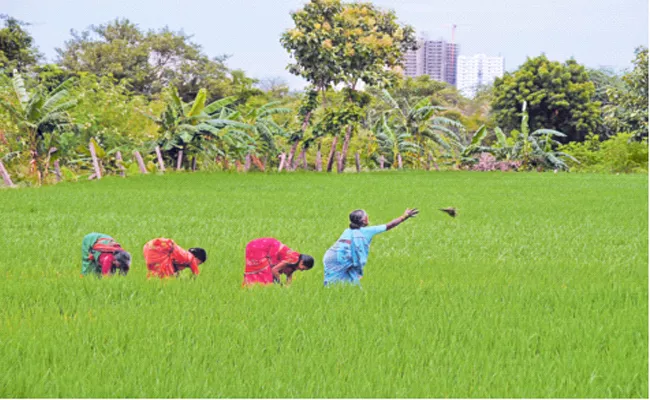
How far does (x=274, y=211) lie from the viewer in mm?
10453

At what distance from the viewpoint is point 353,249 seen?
12.8 ft

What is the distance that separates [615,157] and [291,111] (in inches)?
405

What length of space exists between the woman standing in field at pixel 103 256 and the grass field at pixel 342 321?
11 centimetres

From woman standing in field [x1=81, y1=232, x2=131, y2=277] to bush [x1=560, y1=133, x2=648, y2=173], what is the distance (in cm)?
2070

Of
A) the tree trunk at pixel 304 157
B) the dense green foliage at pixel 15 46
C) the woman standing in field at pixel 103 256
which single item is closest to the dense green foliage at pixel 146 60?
the dense green foliage at pixel 15 46

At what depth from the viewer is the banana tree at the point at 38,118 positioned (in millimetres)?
14531

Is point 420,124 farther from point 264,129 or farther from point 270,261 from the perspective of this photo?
point 270,261

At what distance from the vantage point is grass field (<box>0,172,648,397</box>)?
107 inches

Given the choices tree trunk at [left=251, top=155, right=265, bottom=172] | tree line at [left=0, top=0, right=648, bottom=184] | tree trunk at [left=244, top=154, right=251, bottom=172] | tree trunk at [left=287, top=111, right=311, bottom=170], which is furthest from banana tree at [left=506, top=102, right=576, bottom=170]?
tree trunk at [left=244, top=154, right=251, bottom=172]

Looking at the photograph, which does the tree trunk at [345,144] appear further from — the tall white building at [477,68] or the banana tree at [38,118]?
the tall white building at [477,68]

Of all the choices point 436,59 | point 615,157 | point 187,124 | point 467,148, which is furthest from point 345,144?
point 436,59

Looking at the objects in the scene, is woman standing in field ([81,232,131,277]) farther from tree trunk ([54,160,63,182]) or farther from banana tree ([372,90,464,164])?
banana tree ([372,90,464,164])

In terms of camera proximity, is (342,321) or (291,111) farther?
(291,111)

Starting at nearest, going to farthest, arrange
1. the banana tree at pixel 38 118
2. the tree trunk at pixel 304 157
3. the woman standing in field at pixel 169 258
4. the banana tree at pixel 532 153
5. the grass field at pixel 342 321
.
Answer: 1. the grass field at pixel 342 321
2. the woman standing in field at pixel 169 258
3. the banana tree at pixel 38 118
4. the tree trunk at pixel 304 157
5. the banana tree at pixel 532 153
